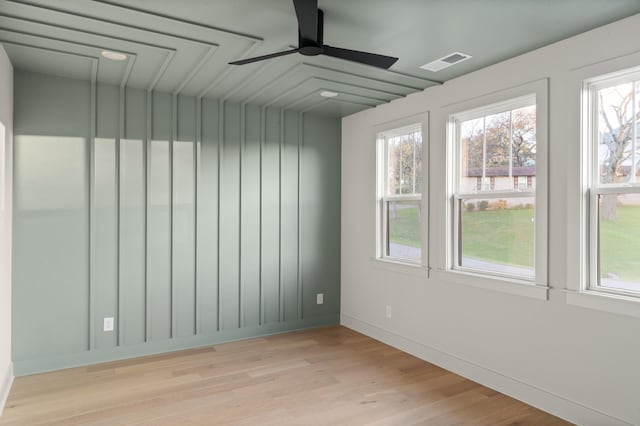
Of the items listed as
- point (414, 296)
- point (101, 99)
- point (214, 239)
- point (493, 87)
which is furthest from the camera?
point (214, 239)

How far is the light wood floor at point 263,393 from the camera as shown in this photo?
112 inches

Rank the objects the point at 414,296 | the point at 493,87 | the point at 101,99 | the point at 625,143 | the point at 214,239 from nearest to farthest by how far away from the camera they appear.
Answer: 1. the point at 625,143
2. the point at 493,87
3. the point at 101,99
4. the point at 414,296
5. the point at 214,239

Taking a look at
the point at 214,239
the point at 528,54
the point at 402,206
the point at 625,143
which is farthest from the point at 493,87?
the point at 214,239

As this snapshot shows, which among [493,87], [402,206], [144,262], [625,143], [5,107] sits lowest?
[144,262]

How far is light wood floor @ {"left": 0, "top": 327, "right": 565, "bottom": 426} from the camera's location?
9.31 ft

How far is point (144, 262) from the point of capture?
4043mm

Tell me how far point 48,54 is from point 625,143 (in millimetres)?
4049

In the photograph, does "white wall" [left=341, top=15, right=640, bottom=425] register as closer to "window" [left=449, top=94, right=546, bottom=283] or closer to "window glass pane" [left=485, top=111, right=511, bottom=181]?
"window" [left=449, top=94, right=546, bottom=283]

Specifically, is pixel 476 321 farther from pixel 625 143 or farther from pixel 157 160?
pixel 157 160

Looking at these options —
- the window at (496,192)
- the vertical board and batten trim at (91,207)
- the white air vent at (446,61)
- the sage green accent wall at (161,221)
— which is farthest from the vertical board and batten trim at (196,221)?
the window at (496,192)

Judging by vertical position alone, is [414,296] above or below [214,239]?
below

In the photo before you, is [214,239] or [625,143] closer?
[625,143]

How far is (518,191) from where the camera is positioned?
321 centimetres

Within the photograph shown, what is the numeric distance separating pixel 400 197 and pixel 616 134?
2035 millimetres
